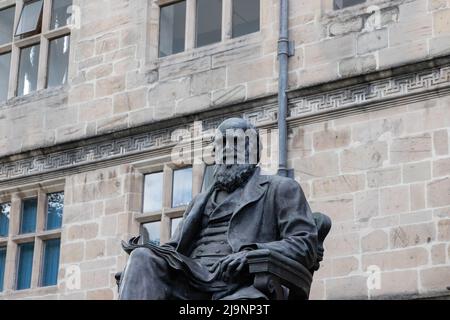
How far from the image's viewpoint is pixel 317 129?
34.9ft

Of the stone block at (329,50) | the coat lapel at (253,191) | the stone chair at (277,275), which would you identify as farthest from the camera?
the stone block at (329,50)

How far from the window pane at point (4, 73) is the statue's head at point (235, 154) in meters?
7.08

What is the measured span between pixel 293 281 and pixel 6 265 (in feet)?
Result: 22.3

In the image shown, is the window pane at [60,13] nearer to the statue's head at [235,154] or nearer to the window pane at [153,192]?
the window pane at [153,192]

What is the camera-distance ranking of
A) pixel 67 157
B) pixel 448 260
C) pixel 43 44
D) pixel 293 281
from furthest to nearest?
pixel 43 44, pixel 67 157, pixel 448 260, pixel 293 281

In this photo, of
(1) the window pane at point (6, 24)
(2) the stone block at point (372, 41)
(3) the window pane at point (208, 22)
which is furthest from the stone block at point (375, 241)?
(1) the window pane at point (6, 24)

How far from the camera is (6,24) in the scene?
13.8m

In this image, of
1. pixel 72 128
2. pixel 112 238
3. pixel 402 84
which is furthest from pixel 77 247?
pixel 402 84

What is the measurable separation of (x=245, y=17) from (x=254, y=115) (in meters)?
1.14

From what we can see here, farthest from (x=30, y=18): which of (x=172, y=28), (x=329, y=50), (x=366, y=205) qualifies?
(x=366, y=205)

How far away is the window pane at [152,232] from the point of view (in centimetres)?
1158

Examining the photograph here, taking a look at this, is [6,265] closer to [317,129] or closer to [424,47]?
[317,129]

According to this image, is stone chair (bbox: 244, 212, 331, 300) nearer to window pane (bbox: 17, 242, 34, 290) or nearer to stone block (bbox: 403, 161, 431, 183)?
stone block (bbox: 403, 161, 431, 183)

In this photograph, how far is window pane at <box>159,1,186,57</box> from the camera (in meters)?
12.2
